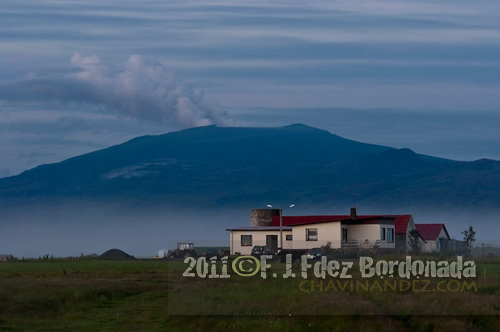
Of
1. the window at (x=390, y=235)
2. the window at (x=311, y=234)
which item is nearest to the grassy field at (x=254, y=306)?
the window at (x=311, y=234)

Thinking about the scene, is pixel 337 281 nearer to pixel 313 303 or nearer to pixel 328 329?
pixel 313 303

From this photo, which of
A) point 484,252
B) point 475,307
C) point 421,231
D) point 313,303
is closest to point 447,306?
point 475,307

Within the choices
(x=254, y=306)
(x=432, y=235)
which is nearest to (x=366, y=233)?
(x=432, y=235)

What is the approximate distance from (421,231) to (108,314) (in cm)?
7338

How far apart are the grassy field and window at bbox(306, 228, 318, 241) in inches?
1570

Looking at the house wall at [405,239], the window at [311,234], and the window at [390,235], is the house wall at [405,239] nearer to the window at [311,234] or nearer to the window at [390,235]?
the window at [390,235]

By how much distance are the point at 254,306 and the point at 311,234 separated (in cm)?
5033

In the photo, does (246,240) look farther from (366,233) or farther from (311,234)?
(366,233)

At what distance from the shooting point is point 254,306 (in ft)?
106

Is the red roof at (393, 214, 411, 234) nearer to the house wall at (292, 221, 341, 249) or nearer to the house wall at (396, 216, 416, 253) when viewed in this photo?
the house wall at (396, 216, 416, 253)

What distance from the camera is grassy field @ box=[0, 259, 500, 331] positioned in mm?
29812

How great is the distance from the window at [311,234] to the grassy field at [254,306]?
39884 mm

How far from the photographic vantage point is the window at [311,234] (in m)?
81.8

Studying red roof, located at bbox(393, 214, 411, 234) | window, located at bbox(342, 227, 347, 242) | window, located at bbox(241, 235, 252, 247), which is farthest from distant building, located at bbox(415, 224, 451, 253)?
window, located at bbox(241, 235, 252, 247)
